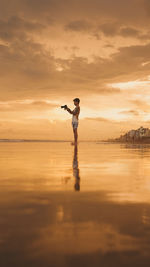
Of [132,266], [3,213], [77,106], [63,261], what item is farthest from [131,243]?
[77,106]

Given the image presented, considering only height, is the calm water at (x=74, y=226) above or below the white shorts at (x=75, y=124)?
below

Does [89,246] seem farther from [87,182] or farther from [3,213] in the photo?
[87,182]

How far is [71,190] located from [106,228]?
1.36m

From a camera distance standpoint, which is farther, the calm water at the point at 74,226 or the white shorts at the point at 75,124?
the white shorts at the point at 75,124

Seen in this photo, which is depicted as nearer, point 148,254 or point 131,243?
point 148,254

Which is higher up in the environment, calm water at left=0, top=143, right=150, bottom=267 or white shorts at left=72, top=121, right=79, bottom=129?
white shorts at left=72, top=121, right=79, bottom=129

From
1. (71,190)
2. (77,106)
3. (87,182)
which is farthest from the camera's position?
(77,106)

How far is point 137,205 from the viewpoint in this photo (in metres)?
2.48

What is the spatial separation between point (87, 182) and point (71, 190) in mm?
633

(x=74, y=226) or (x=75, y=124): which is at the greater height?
(x=75, y=124)

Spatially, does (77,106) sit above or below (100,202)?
above

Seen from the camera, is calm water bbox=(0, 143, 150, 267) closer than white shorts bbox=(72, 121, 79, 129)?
Yes

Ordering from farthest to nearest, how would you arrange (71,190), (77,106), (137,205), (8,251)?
(77,106), (71,190), (137,205), (8,251)

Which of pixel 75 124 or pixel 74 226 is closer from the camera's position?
pixel 74 226
